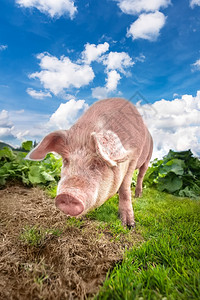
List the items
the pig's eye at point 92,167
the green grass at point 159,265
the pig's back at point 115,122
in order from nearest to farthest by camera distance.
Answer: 1. the green grass at point 159,265
2. the pig's eye at point 92,167
3. the pig's back at point 115,122

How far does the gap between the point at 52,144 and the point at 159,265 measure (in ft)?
5.98

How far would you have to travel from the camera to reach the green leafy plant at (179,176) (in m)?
6.56

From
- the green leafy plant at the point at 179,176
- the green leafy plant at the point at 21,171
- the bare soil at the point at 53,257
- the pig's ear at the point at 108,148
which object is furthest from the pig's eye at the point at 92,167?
the green leafy plant at the point at 179,176

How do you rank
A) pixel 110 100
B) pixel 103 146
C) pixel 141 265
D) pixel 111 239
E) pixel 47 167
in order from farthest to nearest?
pixel 47 167 < pixel 110 100 < pixel 111 239 < pixel 103 146 < pixel 141 265

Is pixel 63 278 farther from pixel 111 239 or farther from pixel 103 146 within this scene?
pixel 103 146

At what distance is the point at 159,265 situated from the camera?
6.91 feet

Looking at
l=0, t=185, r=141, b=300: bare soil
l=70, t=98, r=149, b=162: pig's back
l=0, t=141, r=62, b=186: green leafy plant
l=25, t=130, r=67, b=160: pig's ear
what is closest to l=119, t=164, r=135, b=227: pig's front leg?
l=0, t=185, r=141, b=300: bare soil

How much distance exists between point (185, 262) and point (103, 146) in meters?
1.41

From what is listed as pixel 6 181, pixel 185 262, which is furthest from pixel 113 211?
pixel 6 181

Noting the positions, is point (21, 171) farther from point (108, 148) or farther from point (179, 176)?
point (179, 176)

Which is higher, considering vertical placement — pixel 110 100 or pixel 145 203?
pixel 110 100

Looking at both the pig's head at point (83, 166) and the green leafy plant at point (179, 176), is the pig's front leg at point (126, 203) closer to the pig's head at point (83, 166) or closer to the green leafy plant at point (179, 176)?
the pig's head at point (83, 166)

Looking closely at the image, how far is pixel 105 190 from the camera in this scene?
271 cm

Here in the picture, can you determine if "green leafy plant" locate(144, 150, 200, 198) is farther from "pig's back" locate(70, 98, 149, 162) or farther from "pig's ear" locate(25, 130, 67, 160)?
"pig's ear" locate(25, 130, 67, 160)
